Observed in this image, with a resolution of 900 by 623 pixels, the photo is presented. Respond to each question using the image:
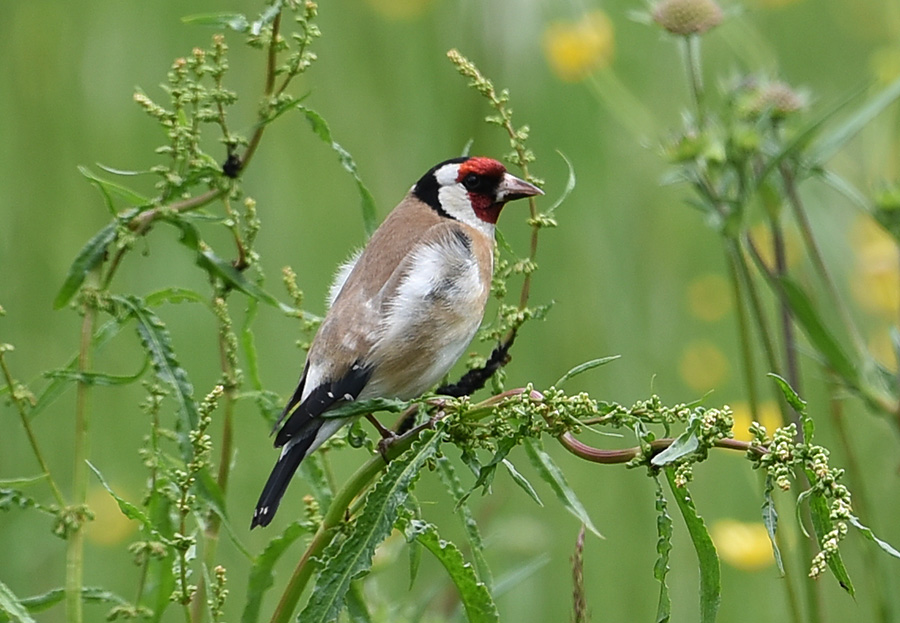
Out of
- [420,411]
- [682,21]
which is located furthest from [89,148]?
[420,411]

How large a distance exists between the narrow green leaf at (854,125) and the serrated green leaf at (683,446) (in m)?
1.41

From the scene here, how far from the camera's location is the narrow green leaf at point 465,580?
1.72 m

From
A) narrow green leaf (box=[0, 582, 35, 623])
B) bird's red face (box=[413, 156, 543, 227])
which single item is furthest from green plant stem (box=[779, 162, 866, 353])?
narrow green leaf (box=[0, 582, 35, 623])

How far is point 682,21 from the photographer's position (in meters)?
3.15

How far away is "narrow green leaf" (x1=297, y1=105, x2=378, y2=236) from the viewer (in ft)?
6.67

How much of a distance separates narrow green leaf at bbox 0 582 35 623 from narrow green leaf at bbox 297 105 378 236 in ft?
2.68

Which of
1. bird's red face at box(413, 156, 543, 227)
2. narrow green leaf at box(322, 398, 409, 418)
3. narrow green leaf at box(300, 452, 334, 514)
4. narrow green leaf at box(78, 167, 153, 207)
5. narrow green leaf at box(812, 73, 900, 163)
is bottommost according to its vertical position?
narrow green leaf at box(300, 452, 334, 514)

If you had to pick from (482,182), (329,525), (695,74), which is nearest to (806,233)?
(695,74)

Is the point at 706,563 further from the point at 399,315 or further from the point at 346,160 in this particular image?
the point at 399,315

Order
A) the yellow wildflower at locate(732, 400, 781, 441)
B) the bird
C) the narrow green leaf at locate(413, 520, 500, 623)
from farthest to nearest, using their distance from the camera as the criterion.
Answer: the yellow wildflower at locate(732, 400, 781, 441)
the bird
the narrow green leaf at locate(413, 520, 500, 623)

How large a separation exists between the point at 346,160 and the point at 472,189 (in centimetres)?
122

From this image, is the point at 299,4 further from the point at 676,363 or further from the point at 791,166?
the point at 676,363

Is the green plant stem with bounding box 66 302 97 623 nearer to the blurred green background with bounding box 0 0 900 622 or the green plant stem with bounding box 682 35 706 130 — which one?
the blurred green background with bounding box 0 0 900 622

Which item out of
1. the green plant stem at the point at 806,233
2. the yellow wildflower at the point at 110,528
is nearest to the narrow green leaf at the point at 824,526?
the green plant stem at the point at 806,233
